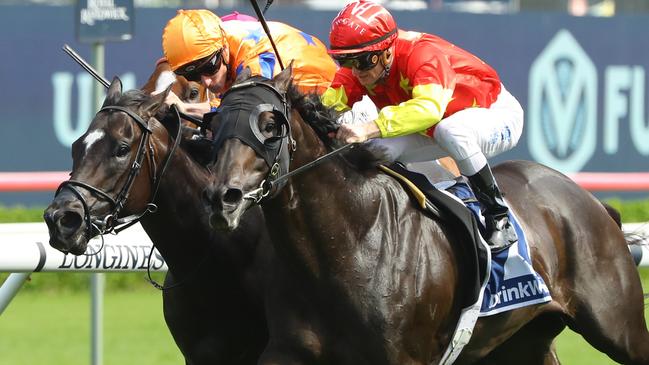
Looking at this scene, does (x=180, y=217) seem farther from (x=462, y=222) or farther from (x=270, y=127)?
(x=462, y=222)

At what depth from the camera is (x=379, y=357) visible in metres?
4.70

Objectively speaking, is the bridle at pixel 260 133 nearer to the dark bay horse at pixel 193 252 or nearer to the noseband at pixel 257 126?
the noseband at pixel 257 126

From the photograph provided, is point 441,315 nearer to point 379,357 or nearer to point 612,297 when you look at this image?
point 379,357

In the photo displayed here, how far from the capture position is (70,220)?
14.9 ft

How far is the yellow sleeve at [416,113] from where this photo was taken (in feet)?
→ 15.8

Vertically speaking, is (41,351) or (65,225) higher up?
(65,225)

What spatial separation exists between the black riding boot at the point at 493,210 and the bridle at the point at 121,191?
1164 mm

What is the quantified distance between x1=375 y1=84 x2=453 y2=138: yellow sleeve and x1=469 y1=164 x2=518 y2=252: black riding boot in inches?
16.7

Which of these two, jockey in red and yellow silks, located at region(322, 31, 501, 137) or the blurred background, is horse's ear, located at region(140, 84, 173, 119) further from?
the blurred background

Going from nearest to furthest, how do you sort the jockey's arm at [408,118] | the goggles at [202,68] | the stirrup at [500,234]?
1. the jockey's arm at [408,118]
2. the stirrup at [500,234]
3. the goggles at [202,68]

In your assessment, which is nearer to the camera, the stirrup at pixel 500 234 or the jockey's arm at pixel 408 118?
the jockey's arm at pixel 408 118

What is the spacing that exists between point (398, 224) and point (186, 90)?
4.80 feet

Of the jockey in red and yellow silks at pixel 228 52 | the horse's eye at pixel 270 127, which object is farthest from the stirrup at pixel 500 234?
the horse's eye at pixel 270 127

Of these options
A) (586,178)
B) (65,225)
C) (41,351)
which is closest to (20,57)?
(41,351)
